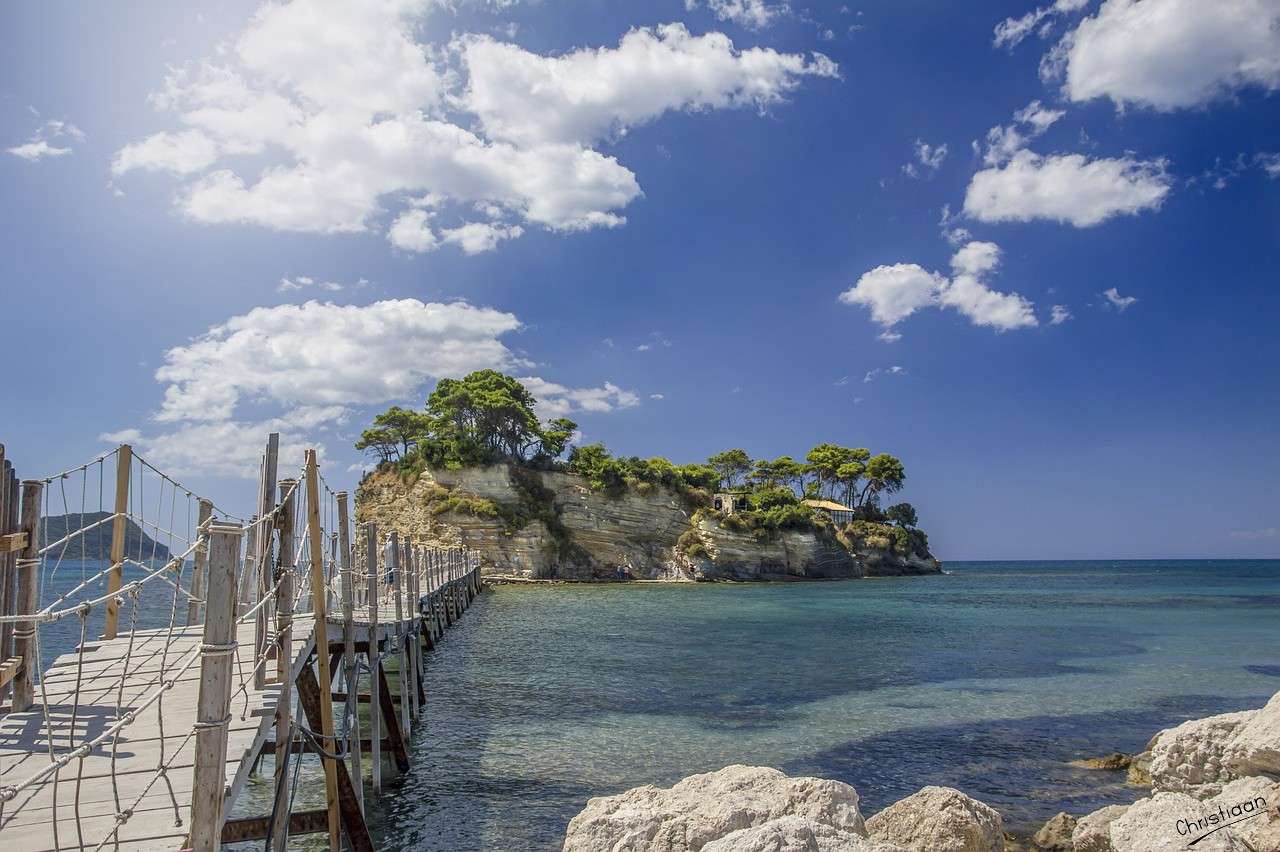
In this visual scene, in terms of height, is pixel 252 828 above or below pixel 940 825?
above

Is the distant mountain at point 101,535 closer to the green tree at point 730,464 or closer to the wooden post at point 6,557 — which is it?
the wooden post at point 6,557

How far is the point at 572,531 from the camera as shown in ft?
206

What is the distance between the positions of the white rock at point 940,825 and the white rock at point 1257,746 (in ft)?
12.5

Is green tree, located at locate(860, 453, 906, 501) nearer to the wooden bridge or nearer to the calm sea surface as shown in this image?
the calm sea surface

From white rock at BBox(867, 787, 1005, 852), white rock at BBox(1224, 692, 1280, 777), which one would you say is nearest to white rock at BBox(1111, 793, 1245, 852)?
white rock at BBox(867, 787, 1005, 852)

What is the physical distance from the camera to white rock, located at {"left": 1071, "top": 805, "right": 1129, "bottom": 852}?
320 inches

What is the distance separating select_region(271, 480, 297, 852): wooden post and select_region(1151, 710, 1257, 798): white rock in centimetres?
1073

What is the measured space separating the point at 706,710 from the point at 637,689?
2.52 m

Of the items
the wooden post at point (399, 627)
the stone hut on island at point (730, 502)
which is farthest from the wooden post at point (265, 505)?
the stone hut on island at point (730, 502)

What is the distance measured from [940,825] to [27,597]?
28.9 ft

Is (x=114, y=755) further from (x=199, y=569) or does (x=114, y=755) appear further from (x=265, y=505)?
(x=199, y=569)

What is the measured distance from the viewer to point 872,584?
6656cm

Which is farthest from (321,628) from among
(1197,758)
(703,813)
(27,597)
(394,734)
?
(1197,758)

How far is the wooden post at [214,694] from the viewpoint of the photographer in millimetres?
3789
